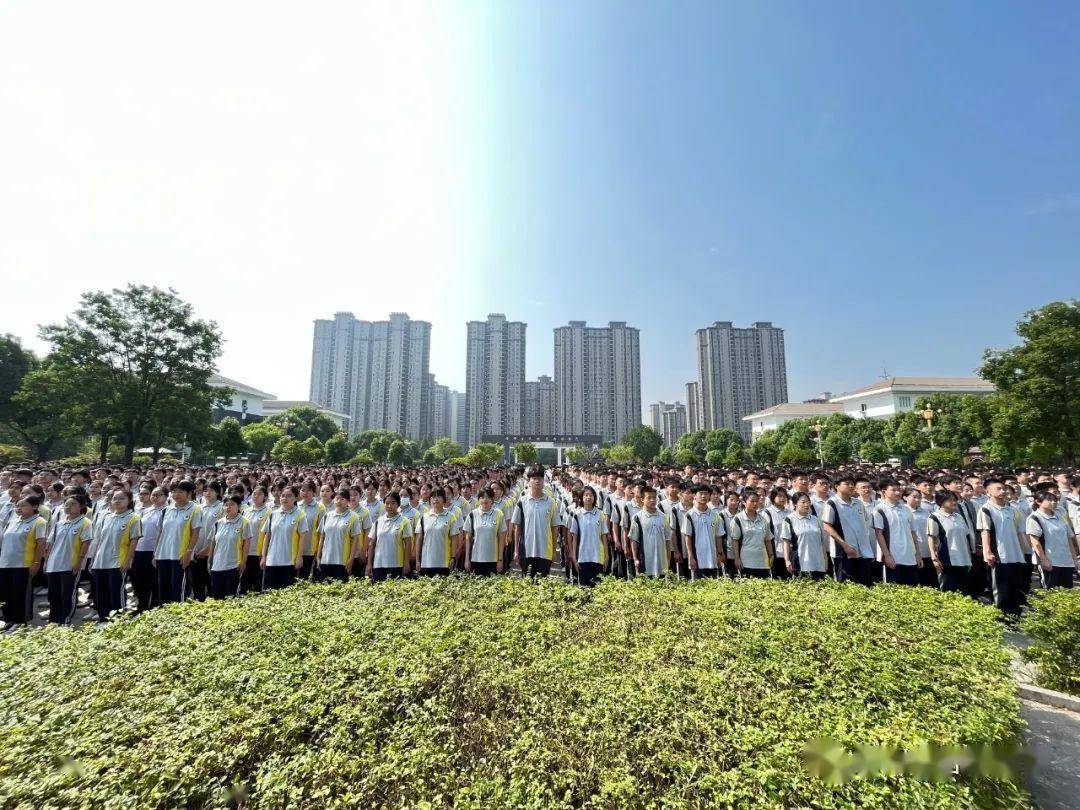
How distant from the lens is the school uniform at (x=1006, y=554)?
5809 mm

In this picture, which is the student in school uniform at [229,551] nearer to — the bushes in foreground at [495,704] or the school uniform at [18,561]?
the school uniform at [18,561]

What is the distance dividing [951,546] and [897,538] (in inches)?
26.0

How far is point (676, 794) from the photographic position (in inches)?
65.9

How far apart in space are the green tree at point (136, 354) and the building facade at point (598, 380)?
67129 millimetres

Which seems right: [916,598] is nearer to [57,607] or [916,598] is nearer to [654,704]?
[654,704]

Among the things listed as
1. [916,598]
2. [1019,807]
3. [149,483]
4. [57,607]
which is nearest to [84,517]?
[57,607]

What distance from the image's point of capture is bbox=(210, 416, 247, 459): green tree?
30.8 metres

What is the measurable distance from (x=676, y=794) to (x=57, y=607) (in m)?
7.57

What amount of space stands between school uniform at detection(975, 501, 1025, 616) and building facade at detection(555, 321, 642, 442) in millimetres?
81466

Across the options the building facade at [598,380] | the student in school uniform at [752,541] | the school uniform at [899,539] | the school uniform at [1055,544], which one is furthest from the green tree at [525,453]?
the school uniform at [1055,544]

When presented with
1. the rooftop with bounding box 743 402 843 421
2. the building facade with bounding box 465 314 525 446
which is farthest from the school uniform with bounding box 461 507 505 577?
the rooftop with bounding box 743 402 843 421

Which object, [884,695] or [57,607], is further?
[57,607]

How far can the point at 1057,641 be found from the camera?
3.90m

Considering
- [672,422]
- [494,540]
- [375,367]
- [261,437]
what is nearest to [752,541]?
[494,540]
